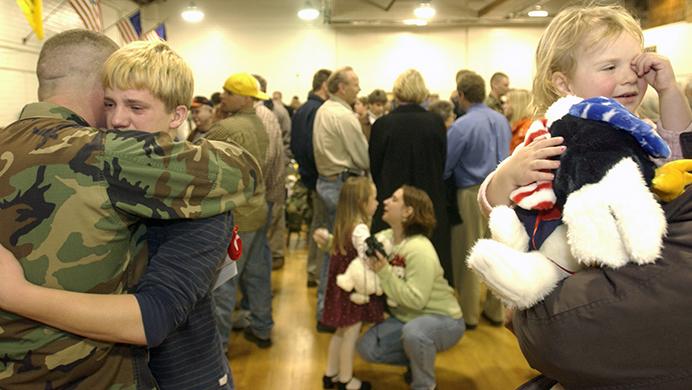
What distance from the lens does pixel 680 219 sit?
3.09 ft

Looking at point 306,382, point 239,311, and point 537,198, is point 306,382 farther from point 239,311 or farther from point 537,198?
point 537,198

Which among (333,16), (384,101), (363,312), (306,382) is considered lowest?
(306,382)

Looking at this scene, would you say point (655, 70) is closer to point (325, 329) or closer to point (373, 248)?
point (373, 248)

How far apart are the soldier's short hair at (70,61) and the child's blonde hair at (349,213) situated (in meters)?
2.36

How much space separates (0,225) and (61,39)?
53 centimetres

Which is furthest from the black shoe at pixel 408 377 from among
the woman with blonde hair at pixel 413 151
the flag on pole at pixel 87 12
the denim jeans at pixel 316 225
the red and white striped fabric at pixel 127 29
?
the red and white striped fabric at pixel 127 29

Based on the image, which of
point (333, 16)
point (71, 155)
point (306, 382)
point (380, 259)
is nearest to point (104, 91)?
point (71, 155)

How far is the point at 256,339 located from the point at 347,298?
1.43 metres

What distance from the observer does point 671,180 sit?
97 centimetres

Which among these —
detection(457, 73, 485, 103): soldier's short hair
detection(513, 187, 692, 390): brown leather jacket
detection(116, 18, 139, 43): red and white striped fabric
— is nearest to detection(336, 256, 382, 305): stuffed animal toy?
detection(457, 73, 485, 103): soldier's short hair

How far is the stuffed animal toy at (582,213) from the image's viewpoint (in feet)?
3.05

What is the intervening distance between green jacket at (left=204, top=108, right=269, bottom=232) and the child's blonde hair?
0.60 m

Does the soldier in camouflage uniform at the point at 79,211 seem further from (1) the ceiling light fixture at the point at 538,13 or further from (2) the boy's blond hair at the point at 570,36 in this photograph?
(1) the ceiling light fixture at the point at 538,13

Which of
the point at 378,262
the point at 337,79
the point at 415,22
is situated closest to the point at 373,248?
the point at 378,262
